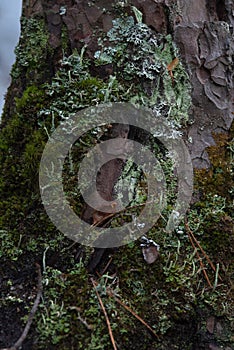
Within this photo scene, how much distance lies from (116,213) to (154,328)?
12.2 inches

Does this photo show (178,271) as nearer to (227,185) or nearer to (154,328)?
(154,328)

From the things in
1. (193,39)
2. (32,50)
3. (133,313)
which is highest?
(193,39)

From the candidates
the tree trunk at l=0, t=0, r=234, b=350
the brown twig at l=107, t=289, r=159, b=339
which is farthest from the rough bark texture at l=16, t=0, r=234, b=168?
the brown twig at l=107, t=289, r=159, b=339

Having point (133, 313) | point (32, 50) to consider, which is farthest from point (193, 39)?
point (133, 313)

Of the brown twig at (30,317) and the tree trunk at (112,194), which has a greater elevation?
the tree trunk at (112,194)

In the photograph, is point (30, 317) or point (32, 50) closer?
point (30, 317)

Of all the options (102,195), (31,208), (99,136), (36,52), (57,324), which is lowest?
(57,324)

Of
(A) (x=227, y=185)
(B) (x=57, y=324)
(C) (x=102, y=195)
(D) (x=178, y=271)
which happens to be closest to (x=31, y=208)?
(C) (x=102, y=195)

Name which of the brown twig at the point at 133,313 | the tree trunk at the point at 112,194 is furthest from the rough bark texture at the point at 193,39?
the brown twig at the point at 133,313

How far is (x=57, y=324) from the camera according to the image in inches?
36.3

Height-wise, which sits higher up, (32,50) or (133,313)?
(32,50)

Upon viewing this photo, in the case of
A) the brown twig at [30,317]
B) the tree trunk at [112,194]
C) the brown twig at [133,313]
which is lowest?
the brown twig at [30,317]

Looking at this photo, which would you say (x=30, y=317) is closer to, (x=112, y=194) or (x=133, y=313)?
(x=133, y=313)

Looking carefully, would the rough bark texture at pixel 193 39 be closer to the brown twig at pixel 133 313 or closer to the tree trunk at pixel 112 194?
the tree trunk at pixel 112 194
